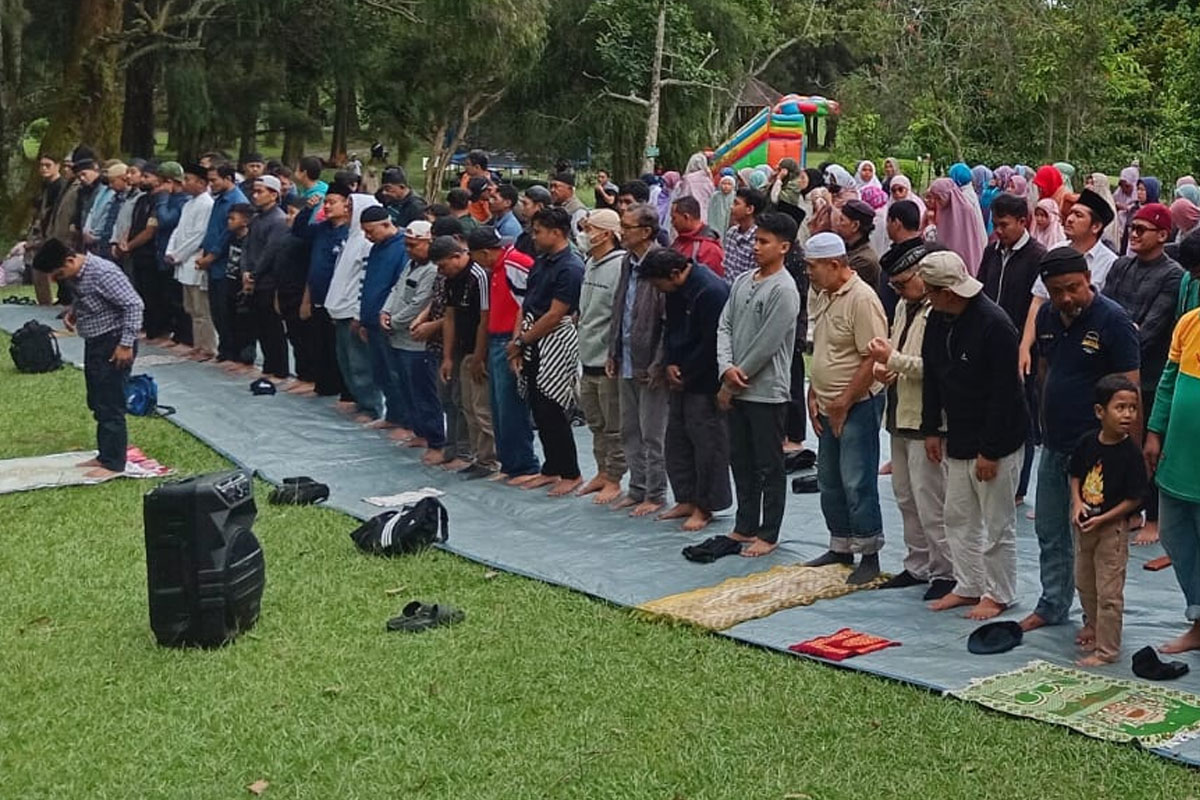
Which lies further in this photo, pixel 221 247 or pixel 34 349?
pixel 34 349

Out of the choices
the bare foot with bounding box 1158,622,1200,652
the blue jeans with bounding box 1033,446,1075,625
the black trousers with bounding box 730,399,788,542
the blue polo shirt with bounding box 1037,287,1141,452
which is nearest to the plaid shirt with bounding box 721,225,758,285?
the black trousers with bounding box 730,399,788,542

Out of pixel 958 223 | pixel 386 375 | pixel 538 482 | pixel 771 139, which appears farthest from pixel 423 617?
pixel 771 139

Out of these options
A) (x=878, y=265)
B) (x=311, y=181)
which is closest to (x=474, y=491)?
(x=878, y=265)

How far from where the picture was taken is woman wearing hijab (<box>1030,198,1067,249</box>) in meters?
9.65

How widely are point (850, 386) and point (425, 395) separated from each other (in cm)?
423

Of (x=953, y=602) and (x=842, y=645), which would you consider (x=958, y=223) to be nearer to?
(x=953, y=602)

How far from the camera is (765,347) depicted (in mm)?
7363

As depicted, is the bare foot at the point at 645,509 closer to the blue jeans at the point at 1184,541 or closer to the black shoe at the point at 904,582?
the black shoe at the point at 904,582

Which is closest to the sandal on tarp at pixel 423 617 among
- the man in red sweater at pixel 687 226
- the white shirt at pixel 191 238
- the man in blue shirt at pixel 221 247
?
the man in red sweater at pixel 687 226

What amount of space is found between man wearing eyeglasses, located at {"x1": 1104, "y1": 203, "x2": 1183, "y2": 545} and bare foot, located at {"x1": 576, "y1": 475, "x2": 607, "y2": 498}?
3112mm

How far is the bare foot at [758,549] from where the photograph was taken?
7.52m

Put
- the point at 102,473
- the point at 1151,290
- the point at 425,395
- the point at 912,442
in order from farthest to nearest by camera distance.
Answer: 1. the point at 425,395
2. the point at 102,473
3. the point at 1151,290
4. the point at 912,442

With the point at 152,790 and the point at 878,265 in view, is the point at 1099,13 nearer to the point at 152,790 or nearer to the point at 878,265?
the point at 878,265

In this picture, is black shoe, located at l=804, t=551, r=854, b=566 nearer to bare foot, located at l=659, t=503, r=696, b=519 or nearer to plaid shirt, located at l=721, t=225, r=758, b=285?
bare foot, located at l=659, t=503, r=696, b=519
